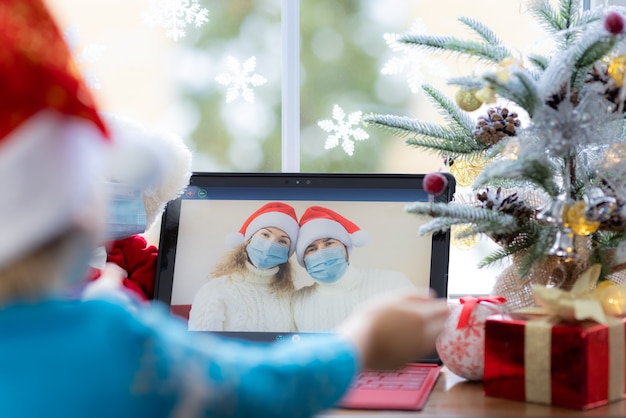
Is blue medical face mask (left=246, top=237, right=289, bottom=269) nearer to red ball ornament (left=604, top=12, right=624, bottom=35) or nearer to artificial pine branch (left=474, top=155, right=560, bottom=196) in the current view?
artificial pine branch (left=474, top=155, right=560, bottom=196)

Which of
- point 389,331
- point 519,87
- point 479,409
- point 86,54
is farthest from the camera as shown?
point 86,54

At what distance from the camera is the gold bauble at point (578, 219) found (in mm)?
941

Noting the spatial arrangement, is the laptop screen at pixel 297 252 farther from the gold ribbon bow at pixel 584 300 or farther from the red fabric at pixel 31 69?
the red fabric at pixel 31 69

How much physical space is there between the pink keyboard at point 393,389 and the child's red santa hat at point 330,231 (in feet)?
0.84

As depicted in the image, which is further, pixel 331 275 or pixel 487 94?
pixel 331 275

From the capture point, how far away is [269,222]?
126cm

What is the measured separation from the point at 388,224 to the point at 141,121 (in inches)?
21.1

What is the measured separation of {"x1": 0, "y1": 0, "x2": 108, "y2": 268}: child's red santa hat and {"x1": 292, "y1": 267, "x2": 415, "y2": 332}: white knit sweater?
0.73 meters

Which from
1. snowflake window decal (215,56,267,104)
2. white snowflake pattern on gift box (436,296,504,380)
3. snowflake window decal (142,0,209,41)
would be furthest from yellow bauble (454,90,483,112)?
snowflake window decal (142,0,209,41)

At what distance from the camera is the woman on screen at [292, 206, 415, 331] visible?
3.94 ft

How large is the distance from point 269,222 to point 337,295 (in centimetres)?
16

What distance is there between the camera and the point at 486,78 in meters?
0.97

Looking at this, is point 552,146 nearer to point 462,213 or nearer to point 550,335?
point 462,213

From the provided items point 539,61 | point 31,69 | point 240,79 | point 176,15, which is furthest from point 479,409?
point 176,15
